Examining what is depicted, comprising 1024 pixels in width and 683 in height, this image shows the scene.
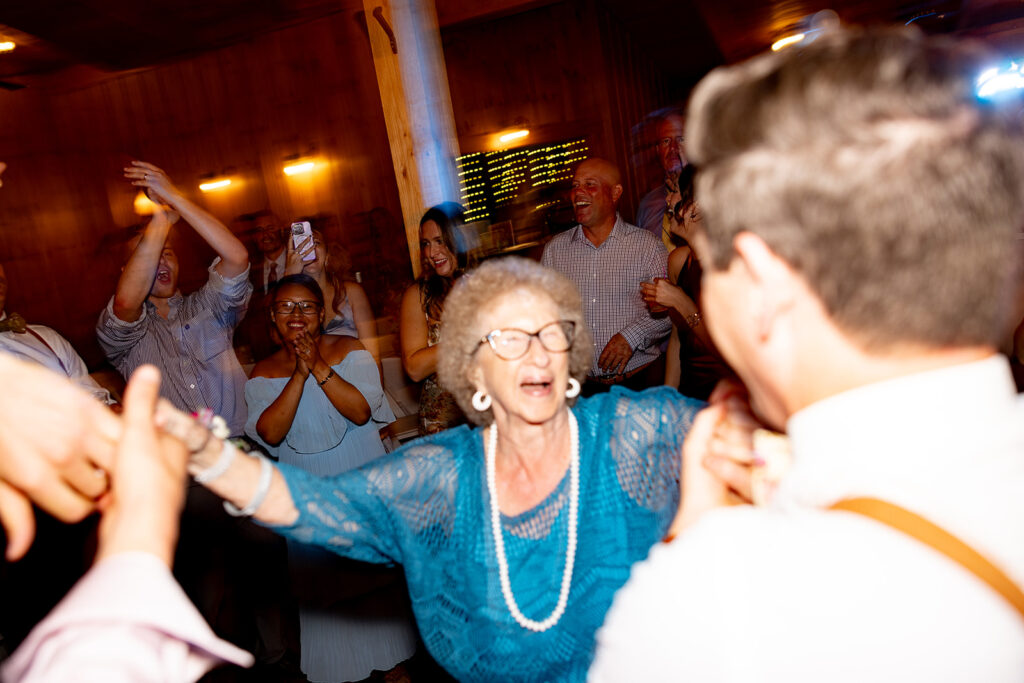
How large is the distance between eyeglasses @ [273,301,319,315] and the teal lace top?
148 cm

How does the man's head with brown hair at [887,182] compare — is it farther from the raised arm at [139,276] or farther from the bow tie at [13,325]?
the raised arm at [139,276]

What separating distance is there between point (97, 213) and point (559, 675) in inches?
292

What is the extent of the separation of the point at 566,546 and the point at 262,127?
6348mm

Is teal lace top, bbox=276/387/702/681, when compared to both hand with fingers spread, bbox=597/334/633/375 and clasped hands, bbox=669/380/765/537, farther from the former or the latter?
hand with fingers spread, bbox=597/334/633/375

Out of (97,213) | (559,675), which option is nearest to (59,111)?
(97,213)

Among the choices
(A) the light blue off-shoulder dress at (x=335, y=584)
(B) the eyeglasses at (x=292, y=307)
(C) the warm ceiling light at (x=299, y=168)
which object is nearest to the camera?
(A) the light blue off-shoulder dress at (x=335, y=584)

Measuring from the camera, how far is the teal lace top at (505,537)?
1622 millimetres

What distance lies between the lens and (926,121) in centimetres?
62

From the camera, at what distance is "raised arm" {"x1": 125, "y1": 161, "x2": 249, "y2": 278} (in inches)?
127

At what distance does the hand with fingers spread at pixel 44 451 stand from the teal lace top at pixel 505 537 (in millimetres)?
635

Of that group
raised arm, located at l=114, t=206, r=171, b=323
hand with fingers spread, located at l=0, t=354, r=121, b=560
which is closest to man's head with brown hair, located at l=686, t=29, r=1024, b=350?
hand with fingers spread, located at l=0, t=354, r=121, b=560

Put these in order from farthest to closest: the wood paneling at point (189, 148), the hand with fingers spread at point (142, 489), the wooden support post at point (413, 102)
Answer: the wood paneling at point (189, 148), the wooden support post at point (413, 102), the hand with fingers spread at point (142, 489)

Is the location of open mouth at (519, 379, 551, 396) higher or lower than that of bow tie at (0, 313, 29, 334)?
lower

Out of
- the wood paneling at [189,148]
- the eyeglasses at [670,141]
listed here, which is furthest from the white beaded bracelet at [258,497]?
the wood paneling at [189,148]
